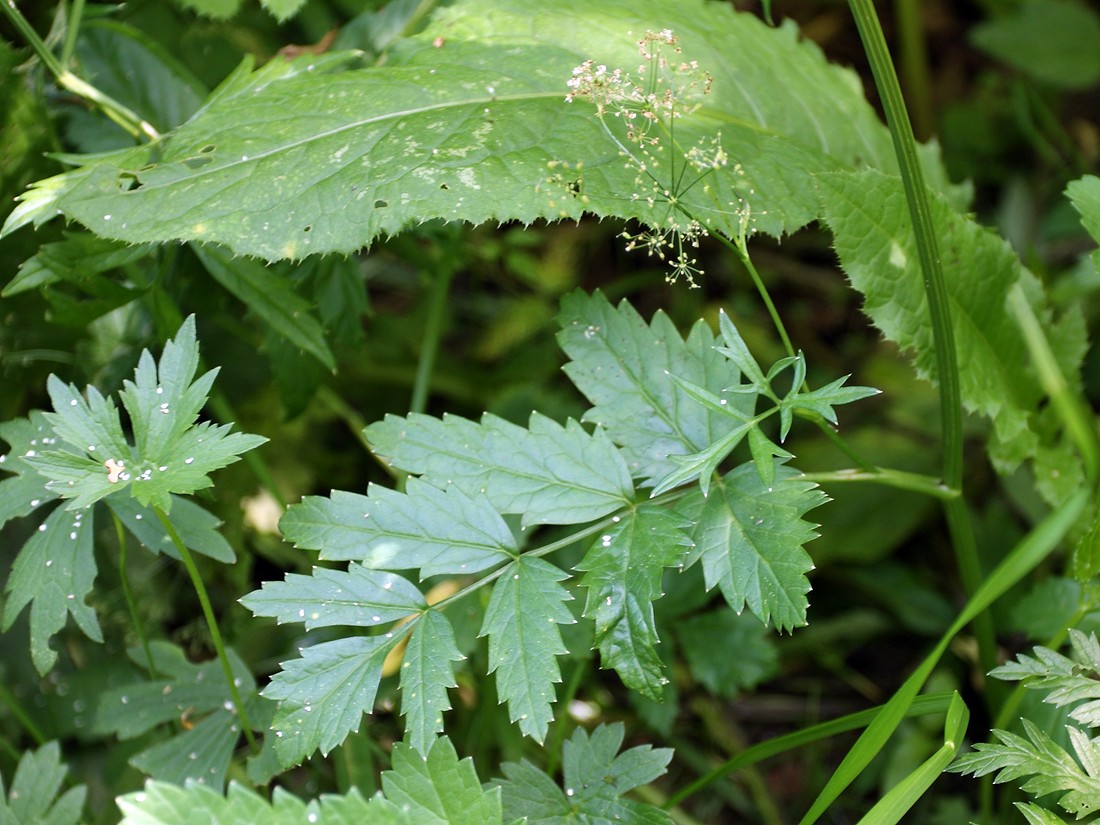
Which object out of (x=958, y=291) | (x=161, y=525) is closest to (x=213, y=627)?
(x=161, y=525)

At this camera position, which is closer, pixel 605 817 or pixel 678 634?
pixel 605 817

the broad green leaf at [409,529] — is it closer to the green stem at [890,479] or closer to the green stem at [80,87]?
the green stem at [890,479]

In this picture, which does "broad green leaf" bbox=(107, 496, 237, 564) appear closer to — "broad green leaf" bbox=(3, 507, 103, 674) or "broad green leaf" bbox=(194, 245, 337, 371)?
"broad green leaf" bbox=(3, 507, 103, 674)

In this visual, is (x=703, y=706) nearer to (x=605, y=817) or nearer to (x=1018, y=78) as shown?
(x=605, y=817)

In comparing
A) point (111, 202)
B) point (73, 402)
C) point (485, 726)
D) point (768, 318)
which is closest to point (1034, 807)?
point (485, 726)

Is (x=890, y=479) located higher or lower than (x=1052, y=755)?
higher

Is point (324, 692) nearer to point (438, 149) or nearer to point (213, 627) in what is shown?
point (213, 627)
